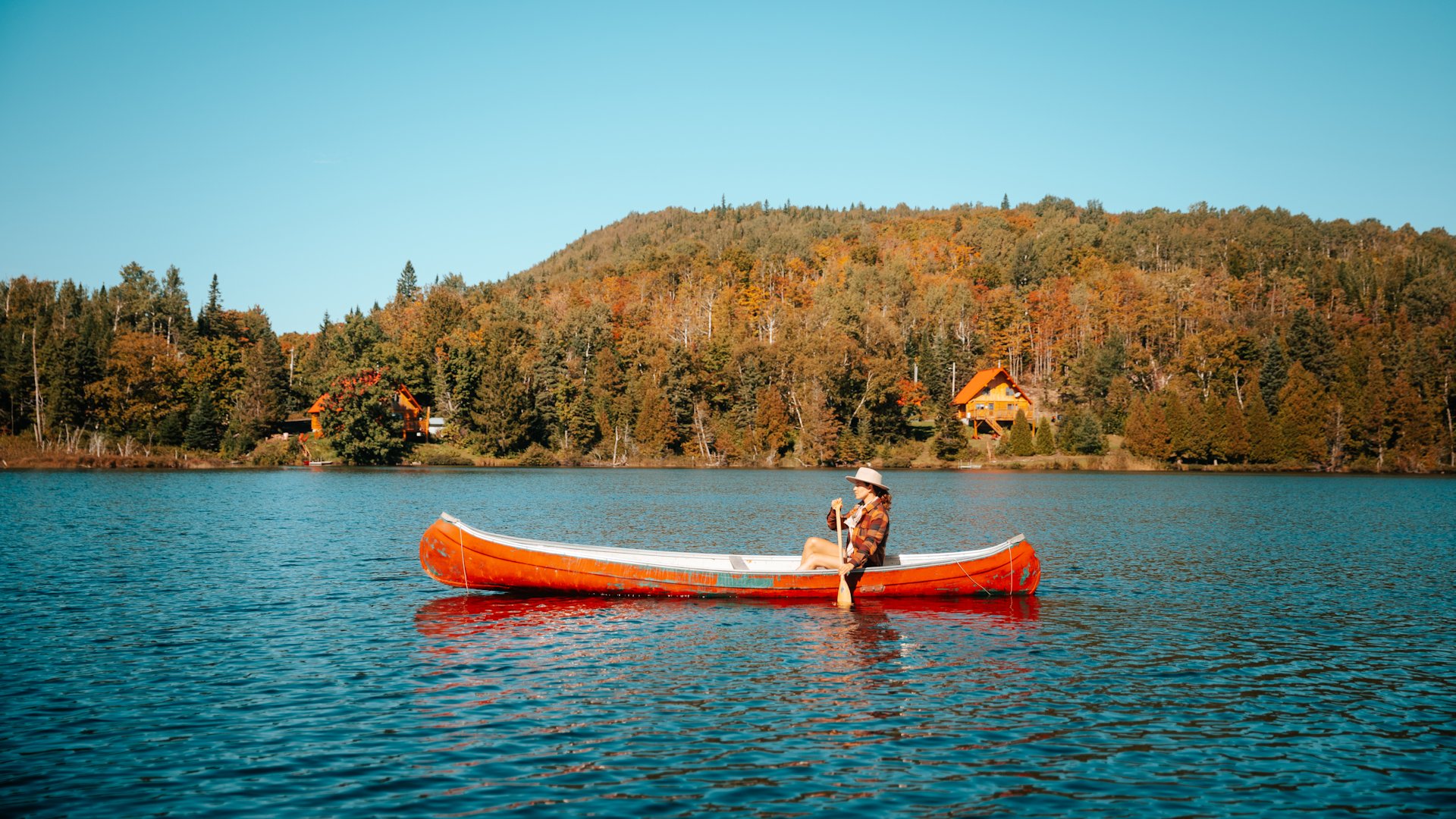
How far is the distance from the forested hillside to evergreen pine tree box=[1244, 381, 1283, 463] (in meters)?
0.21

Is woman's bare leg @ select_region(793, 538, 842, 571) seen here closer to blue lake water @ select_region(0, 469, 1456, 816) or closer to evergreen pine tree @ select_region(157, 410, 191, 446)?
blue lake water @ select_region(0, 469, 1456, 816)

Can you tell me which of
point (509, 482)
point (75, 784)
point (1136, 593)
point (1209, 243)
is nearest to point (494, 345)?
point (509, 482)

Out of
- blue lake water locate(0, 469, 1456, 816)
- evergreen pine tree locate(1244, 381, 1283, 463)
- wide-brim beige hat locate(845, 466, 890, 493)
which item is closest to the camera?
blue lake water locate(0, 469, 1456, 816)

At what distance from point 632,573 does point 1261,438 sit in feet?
316

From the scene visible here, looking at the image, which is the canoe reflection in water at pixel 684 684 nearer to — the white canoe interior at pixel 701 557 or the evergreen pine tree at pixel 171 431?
the white canoe interior at pixel 701 557

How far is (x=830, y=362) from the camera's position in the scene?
352ft

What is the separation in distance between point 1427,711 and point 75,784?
18.4 meters

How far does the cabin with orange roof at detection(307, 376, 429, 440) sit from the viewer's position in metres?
111

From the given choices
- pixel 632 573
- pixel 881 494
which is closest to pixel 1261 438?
pixel 881 494

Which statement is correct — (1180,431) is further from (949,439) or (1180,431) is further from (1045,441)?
(949,439)

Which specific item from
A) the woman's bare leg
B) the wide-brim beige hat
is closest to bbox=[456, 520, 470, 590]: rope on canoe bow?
the woman's bare leg

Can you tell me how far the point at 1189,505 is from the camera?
2203 inches

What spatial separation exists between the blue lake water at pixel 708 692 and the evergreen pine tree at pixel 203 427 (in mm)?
78131

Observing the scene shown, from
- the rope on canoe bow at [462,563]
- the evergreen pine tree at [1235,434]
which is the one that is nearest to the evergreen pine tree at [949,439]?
the evergreen pine tree at [1235,434]
